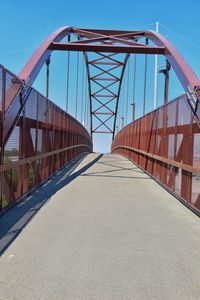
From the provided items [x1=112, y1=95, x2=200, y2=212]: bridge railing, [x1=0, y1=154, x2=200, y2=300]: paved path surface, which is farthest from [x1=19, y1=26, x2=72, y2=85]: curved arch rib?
[x1=0, y1=154, x2=200, y2=300]: paved path surface

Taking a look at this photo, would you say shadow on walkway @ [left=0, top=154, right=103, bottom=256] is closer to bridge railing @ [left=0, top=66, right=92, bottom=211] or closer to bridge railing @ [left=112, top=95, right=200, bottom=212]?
bridge railing @ [left=0, top=66, right=92, bottom=211]

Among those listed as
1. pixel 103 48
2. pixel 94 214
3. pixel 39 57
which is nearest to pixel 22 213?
pixel 94 214

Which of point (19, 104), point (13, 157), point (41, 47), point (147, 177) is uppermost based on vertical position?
point (41, 47)

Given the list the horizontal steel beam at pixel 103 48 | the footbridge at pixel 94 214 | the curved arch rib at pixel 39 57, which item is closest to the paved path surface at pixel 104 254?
the footbridge at pixel 94 214

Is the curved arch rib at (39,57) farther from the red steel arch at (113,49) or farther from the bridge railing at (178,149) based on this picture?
the bridge railing at (178,149)

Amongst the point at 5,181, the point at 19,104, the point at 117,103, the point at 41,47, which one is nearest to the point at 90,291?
the point at 5,181

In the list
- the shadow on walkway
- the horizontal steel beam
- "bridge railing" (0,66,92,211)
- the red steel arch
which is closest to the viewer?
the shadow on walkway

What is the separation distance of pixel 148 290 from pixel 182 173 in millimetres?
5158

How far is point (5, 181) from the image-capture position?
672 centimetres

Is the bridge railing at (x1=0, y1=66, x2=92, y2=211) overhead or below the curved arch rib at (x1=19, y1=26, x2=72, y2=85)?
below

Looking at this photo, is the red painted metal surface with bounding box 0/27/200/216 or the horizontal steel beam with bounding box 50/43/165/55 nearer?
the red painted metal surface with bounding box 0/27/200/216

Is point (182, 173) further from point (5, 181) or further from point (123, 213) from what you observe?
point (5, 181)

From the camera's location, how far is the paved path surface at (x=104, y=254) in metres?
3.63

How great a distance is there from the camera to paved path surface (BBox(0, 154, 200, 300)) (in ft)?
11.9
